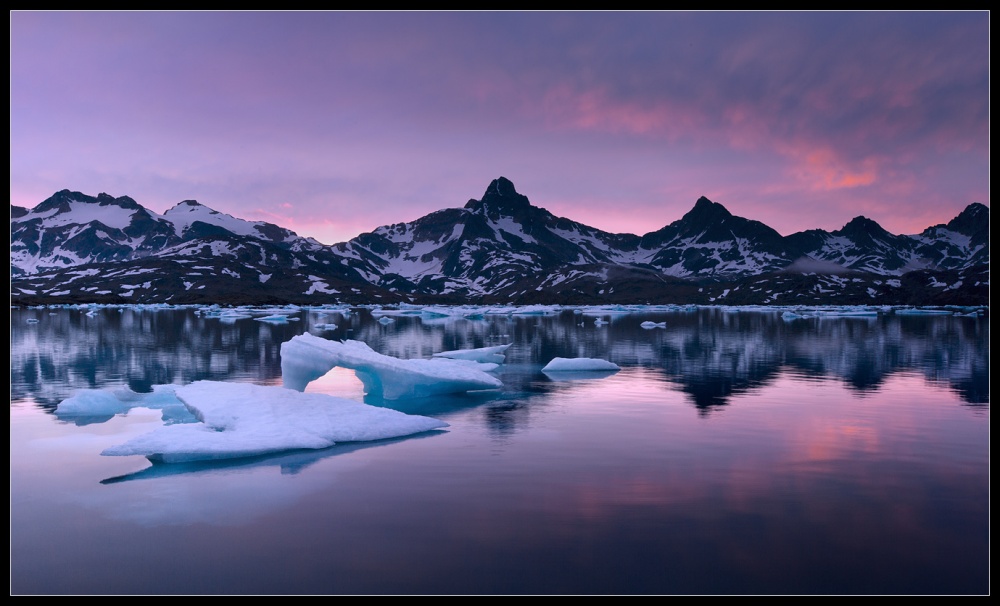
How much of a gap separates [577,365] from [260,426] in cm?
2480

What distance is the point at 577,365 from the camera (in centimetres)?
4106

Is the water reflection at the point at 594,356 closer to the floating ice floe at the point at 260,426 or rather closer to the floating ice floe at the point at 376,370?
the floating ice floe at the point at 376,370

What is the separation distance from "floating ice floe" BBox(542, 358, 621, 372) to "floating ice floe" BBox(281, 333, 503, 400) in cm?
1004

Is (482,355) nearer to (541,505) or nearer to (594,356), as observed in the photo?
(594,356)

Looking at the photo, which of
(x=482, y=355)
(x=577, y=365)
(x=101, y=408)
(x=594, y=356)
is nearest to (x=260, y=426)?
(x=101, y=408)

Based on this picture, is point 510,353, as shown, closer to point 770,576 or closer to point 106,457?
point 106,457

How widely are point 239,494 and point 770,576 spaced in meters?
11.4

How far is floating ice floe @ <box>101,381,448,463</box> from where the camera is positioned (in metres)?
17.4

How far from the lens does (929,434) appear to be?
2273 centimetres

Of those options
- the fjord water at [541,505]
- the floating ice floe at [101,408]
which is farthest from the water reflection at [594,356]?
the fjord water at [541,505]

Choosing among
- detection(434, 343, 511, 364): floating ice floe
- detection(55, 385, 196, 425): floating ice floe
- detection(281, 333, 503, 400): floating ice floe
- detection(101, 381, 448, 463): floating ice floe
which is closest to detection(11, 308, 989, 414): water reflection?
detection(434, 343, 511, 364): floating ice floe

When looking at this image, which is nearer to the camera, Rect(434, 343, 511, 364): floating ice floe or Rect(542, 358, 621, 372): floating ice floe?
Rect(542, 358, 621, 372): floating ice floe

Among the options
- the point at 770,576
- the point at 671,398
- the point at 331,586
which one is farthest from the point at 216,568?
the point at 671,398

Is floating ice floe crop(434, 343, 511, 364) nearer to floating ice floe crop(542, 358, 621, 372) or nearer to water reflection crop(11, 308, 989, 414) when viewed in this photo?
water reflection crop(11, 308, 989, 414)
